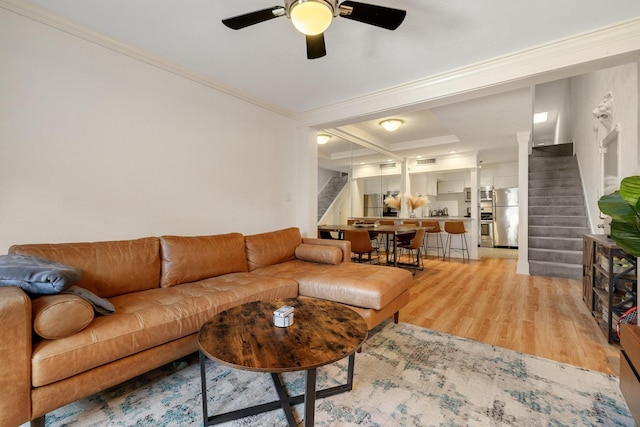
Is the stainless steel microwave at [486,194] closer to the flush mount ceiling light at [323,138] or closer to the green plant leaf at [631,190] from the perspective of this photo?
the flush mount ceiling light at [323,138]

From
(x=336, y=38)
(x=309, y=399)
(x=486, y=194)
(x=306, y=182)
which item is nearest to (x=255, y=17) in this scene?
(x=336, y=38)

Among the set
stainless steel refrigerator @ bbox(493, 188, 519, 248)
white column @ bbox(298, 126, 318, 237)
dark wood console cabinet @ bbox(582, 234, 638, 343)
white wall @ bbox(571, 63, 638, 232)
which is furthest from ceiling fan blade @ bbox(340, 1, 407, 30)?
stainless steel refrigerator @ bbox(493, 188, 519, 248)

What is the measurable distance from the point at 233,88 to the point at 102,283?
238cm

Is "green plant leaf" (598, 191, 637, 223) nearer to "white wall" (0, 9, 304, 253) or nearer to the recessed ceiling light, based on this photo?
"white wall" (0, 9, 304, 253)

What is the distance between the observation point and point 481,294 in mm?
3672

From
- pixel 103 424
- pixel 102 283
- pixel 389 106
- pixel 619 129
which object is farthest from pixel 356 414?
pixel 619 129

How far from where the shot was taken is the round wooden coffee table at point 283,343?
1.17 metres

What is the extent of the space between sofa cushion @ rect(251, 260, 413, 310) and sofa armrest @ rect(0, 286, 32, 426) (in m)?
1.67

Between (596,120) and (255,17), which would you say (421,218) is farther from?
(255,17)

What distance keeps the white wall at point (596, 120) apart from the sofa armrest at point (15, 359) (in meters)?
3.91

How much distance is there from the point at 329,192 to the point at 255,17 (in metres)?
4.78

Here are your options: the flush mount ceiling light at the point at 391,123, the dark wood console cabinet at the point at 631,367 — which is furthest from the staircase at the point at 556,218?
the dark wood console cabinet at the point at 631,367

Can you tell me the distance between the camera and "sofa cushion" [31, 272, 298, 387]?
132 cm

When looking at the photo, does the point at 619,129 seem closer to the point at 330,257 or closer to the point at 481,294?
the point at 481,294
